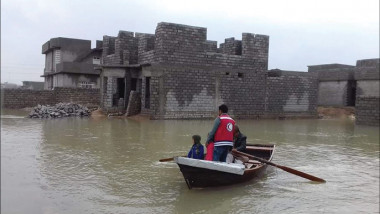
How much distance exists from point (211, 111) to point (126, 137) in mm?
9224

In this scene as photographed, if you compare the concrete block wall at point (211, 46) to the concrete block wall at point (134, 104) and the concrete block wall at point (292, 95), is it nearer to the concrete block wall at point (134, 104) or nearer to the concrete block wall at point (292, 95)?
the concrete block wall at point (292, 95)

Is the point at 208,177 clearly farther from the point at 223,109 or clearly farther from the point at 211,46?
the point at 211,46

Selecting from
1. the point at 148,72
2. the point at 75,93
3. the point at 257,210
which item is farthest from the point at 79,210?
the point at 75,93

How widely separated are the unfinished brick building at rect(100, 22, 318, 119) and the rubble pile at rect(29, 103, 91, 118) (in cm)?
164

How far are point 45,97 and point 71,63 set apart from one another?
4.31 m

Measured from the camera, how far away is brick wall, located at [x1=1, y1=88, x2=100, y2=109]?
83.3 feet

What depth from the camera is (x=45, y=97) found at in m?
25.8

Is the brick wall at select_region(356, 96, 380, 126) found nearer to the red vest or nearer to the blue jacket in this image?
the red vest

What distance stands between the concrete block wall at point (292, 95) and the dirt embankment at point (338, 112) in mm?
3267

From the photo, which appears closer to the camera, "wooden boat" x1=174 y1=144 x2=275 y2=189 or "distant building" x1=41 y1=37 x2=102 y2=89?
"wooden boat" x1=174 y1=144 x2=275 y2=189

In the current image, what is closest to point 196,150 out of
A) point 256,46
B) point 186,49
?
point 186,49

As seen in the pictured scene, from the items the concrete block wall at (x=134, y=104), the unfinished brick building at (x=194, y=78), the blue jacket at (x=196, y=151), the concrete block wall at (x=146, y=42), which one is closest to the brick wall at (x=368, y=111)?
the unfinished brick building at (x=194, y=78)

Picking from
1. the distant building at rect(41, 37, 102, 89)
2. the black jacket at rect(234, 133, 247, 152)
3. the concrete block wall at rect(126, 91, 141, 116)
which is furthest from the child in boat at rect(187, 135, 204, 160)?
the distant building at rect(41, 37, 102, 89)

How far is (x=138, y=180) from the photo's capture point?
6.88 meters
